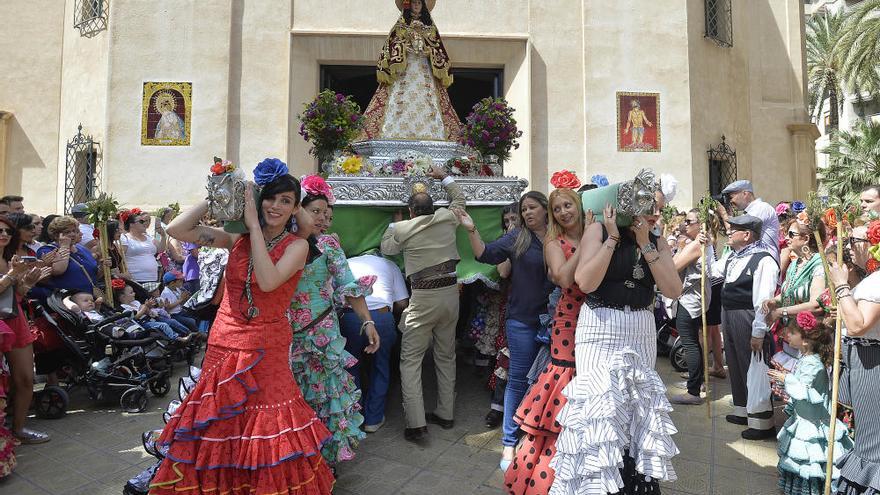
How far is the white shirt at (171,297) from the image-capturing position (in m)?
7.50

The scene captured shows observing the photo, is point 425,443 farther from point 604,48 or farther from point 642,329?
point 604,48

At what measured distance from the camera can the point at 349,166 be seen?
568cm

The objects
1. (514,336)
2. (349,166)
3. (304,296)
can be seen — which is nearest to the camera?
(304,296)

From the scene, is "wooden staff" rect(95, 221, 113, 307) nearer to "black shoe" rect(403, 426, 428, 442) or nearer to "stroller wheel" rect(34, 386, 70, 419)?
"stroller wheel" rect(34, 386, 70, 419)

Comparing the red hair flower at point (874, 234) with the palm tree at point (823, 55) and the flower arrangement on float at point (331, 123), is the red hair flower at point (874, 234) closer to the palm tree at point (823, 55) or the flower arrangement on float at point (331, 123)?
the flower arrangement on float at point (331, 123)

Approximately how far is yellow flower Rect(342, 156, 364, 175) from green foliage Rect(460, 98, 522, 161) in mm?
1301

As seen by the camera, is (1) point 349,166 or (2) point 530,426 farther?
(1) point 349,166

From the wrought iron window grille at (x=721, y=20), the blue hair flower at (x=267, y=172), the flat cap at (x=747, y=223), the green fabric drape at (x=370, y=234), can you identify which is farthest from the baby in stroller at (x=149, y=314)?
the wrought iron window grille at (x=721, y=20)

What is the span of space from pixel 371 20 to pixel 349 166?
27.4 ft

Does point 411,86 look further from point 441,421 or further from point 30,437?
point 30,437

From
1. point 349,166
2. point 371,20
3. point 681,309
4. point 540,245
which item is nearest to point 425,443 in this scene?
point 540,245

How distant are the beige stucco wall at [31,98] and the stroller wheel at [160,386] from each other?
10208mm

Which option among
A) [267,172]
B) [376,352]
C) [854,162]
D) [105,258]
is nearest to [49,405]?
[105,258]

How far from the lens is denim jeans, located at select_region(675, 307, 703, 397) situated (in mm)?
5871
